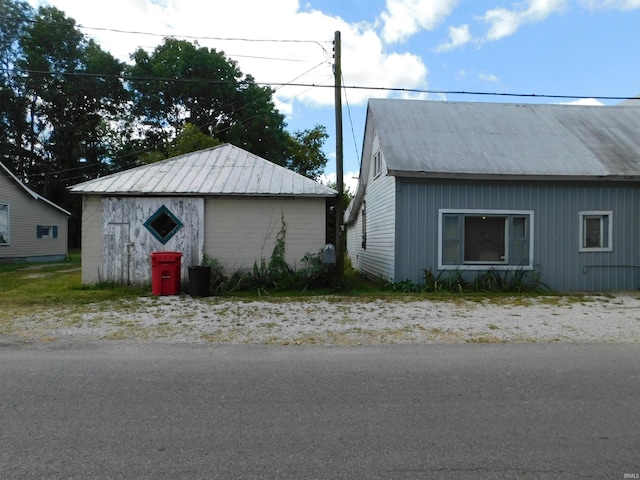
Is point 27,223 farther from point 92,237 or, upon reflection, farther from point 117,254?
point 117,254

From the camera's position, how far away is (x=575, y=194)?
38.9 ft

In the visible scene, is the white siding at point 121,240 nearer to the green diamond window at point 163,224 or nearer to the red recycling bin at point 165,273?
the green diamond window at point 163,224

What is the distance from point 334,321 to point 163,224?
6.62m

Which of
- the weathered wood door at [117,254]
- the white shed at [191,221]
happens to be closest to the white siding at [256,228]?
the white shed at [191,221]

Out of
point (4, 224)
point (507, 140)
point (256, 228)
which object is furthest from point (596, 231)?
point (4, 224)

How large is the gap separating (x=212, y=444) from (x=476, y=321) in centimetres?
581

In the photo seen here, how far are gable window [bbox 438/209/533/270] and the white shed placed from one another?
348cm

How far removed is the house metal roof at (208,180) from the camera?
38.6ft

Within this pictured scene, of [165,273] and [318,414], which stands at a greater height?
[165,273]

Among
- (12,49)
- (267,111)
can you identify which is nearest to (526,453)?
(267,111)

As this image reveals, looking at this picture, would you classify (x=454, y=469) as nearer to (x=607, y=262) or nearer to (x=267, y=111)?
(x=607, y=262)

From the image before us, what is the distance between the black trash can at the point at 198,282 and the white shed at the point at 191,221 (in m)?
1.44

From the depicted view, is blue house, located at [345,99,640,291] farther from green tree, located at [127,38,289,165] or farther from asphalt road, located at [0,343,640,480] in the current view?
green tree, located at [127,38,289,165]

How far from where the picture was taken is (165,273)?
34.7 ft
